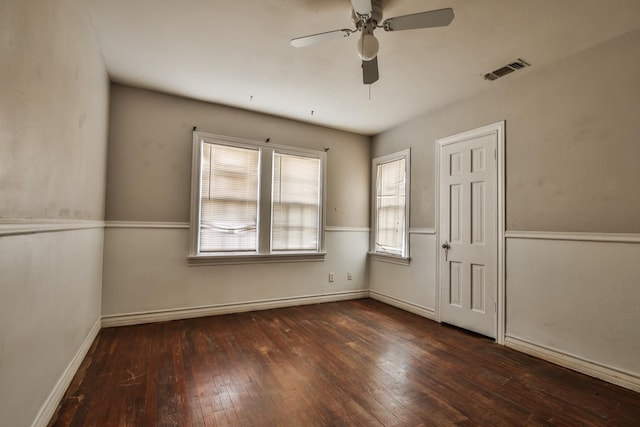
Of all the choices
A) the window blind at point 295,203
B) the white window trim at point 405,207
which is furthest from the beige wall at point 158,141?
the white window trim at point 405,207

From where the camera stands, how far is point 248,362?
2.47 meters

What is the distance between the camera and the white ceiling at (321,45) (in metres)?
2.07

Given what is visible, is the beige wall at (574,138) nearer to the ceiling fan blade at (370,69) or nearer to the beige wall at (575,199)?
the beige wall at (575,199)

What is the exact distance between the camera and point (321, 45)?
2.50 m

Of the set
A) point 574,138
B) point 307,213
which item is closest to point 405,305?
point 307,213

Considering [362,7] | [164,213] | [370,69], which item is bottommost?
[164,213]

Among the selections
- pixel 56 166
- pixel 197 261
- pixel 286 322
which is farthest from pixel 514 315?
pixel 56 166

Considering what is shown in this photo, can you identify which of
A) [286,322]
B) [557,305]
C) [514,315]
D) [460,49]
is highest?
[460,49]

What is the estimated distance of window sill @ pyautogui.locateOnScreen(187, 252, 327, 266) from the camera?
359 centimetres

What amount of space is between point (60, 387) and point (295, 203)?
3.01 meters

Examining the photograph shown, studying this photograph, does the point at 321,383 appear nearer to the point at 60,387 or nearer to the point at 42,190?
the point at 60,387

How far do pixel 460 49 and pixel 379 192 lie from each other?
98.7 inches

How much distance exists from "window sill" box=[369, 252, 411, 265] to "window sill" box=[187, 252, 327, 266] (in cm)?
86

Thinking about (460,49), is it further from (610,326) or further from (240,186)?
(240,186)
